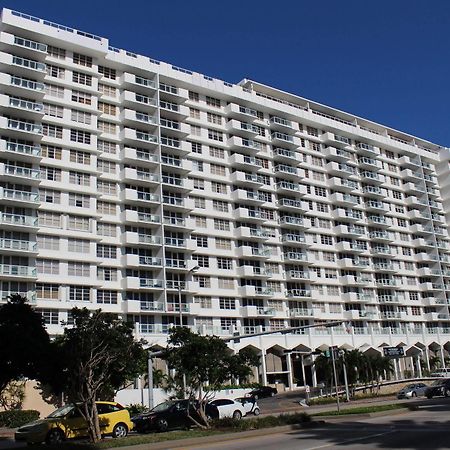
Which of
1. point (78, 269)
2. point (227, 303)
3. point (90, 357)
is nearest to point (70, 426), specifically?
point (90, 357)

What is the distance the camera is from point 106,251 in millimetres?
59531

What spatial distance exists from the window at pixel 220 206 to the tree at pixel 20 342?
48409 millimetres

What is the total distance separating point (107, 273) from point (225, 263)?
15344 millimetres

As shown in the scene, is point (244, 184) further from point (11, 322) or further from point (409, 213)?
A: point (11, 322)

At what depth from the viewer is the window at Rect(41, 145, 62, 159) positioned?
57.5 metres

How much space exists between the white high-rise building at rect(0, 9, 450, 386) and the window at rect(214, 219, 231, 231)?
136 mm

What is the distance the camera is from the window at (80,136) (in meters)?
59.4

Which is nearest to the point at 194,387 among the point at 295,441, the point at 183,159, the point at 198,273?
the point at 295,441

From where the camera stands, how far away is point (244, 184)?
7244 centimetres

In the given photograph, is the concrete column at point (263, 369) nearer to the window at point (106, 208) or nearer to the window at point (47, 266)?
the window at point (106, 208)

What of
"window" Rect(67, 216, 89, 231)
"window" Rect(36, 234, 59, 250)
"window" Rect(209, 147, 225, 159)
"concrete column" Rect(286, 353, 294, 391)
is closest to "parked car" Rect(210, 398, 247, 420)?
"window" Rect(36, 234, 59, 250)

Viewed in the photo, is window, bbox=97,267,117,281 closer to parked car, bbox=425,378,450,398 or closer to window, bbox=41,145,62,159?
window, bbox=41,145,62,159

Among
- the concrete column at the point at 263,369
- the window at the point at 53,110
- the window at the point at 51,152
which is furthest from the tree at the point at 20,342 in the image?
the concrete column at the point at 263,369

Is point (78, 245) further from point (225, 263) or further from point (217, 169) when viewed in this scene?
point (217, 169)
